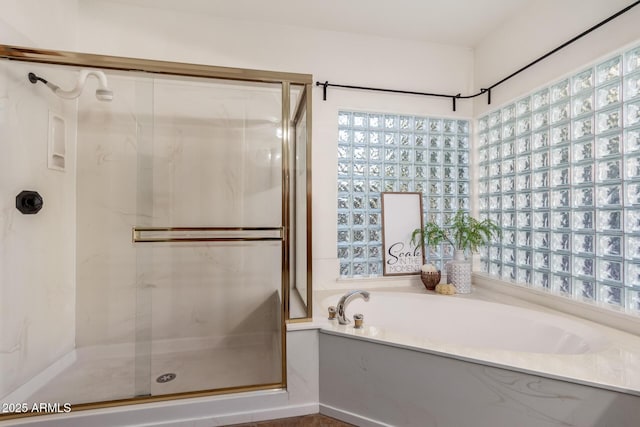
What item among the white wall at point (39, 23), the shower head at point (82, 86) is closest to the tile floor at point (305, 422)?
the shower head at point (82, 86)

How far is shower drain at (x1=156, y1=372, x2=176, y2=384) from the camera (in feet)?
5.36

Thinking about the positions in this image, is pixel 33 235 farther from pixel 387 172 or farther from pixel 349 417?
pixel 387 172

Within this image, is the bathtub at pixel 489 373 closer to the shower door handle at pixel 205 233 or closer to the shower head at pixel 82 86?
the shower door handle at pixel 205 233

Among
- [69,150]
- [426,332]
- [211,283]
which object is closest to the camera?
[69,150]

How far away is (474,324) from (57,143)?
2.77m

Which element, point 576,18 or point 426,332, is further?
point 426,332

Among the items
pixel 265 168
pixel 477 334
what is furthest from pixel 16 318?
pixel 477 334

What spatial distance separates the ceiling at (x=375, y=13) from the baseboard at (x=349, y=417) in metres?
2.42

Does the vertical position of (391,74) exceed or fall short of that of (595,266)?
it exceeds it

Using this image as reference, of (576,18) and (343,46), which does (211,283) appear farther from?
(576,18)

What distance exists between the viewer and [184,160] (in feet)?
6.64

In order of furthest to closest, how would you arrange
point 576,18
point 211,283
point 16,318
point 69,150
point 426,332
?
point 211,283 < point 426,332 < point 69,150 < point 576,18 < point 16,318

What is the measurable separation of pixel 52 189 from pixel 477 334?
8.84ft

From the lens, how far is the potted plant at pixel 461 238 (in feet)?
7.02
